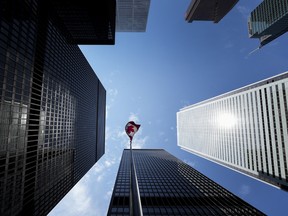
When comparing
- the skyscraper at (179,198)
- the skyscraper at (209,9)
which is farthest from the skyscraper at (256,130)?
the skyscraper at (209,9)

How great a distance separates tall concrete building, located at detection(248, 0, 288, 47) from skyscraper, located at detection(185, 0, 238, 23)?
42498mm

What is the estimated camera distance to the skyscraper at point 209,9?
4429 inches

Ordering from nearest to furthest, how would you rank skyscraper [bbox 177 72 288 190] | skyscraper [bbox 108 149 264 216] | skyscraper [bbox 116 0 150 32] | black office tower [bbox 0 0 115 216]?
black office tower [bbox 0 0 115 216] < skyscraper [bbox 108 149 264 216] < skyscraper [bbox 177 72 288 190] < skyscraper [bbox 116 0 150 32]

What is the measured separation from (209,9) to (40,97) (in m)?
106

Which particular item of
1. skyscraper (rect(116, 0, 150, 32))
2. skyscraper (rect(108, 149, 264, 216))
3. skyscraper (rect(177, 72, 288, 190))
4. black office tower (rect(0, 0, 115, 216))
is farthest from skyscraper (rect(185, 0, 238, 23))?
skyscraper (rect(108, 149, 264, 216))

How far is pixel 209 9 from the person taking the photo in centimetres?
11712

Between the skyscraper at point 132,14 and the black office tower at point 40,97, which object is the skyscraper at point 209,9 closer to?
the skyscraper at point 132,14

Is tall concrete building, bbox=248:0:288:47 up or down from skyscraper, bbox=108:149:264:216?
up

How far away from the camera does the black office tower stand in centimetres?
4231

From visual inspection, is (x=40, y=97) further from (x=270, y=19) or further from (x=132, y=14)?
(x=270, y=19)

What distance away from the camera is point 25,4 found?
4931cm

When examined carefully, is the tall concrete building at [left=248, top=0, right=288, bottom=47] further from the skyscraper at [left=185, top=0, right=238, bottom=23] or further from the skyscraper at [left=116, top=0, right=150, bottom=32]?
the skyscraper at [left=116, top=0, right=150, bottom=32]

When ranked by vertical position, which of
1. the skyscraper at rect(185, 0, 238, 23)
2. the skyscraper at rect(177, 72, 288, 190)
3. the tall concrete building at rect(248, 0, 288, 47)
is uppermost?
the tall concrete building at rect(248, 0, 288, 47)

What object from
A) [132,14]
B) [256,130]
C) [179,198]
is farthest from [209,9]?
[179,198]
